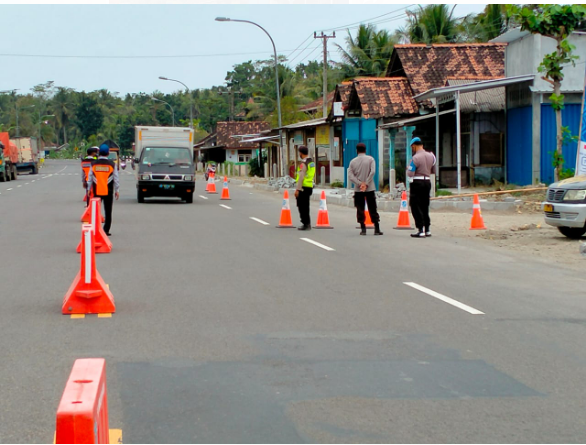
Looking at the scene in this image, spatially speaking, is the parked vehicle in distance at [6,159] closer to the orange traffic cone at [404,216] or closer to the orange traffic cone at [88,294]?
the orange traffic cone at [404,216]

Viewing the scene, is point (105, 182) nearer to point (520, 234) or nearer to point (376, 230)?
point (376, 230)

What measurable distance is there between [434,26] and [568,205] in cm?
4077

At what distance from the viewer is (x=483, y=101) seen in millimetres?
26891

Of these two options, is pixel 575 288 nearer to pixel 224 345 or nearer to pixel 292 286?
pixel 292 286

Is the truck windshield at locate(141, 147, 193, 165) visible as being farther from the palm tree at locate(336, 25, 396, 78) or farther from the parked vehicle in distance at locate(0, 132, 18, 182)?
the palm tree at locate(336, 25, 396, 78)

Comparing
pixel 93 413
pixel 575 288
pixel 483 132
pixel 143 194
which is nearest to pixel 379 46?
pixel 483 132

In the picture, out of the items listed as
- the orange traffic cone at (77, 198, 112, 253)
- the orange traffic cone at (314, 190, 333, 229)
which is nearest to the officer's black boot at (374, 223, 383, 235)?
the orange traffic cone at (314, 190, 333, 229)

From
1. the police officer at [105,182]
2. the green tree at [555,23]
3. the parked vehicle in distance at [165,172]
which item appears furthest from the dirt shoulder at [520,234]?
the parked vehicle in distance at [165,172]

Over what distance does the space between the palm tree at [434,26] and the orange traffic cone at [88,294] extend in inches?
1815

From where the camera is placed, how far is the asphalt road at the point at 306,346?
4.72 m

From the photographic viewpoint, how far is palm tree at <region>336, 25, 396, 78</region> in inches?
2170

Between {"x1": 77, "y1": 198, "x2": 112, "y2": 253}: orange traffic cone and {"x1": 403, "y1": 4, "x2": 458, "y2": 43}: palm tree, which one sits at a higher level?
{"x1": 403, "y1": 4, "x2": 458, "y2": 43}: palm tree

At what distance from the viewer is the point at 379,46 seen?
2195 inches

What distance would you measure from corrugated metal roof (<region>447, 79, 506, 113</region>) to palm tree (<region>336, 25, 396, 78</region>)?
2784cm
